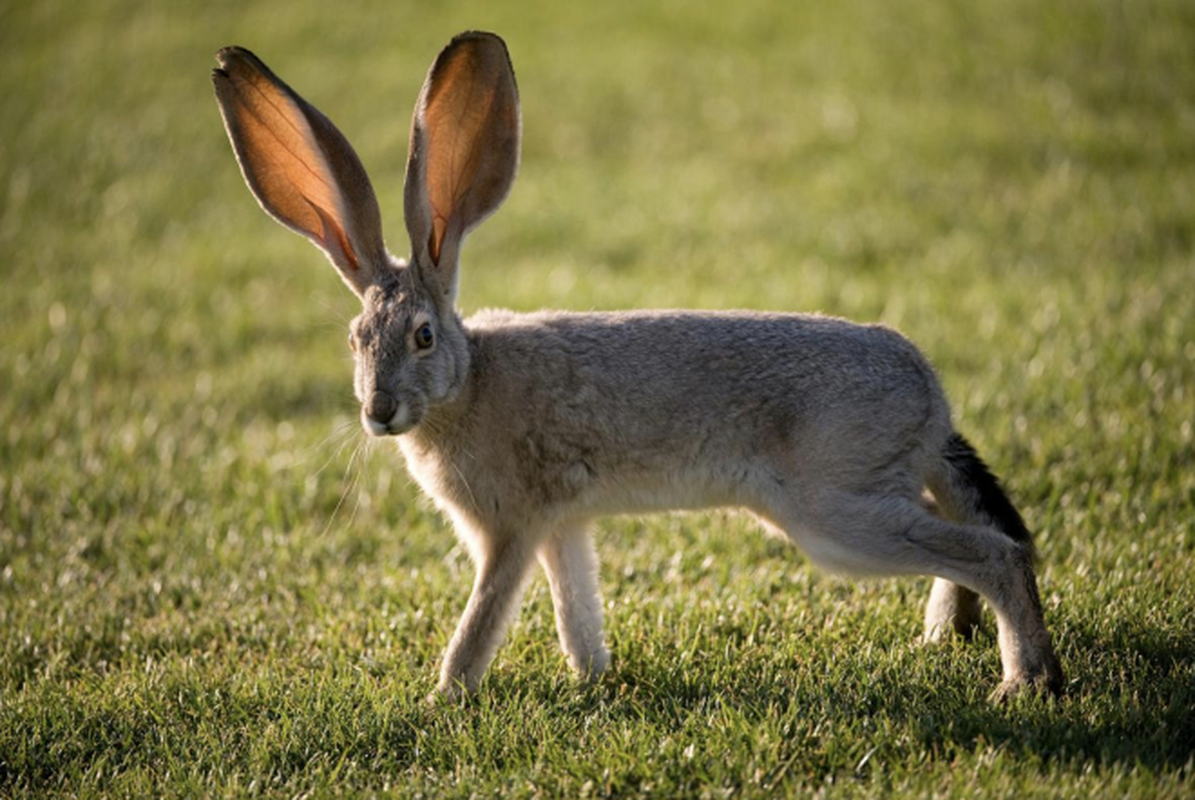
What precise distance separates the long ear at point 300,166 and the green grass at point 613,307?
1.12 meters

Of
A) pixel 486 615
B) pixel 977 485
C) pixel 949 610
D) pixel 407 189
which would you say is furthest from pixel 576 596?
pixel 407 189

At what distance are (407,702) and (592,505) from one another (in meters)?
1.02

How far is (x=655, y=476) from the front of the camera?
17.1ft

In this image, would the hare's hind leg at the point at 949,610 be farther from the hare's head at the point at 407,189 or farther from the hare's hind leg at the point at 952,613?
the hare's head at the point at 407,189

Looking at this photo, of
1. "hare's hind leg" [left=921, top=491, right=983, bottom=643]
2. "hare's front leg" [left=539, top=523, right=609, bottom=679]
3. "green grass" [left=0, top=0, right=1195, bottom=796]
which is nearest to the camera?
"green grass" [left=0, top=0, right=1195, bottom=796]

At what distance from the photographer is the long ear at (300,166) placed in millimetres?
5105

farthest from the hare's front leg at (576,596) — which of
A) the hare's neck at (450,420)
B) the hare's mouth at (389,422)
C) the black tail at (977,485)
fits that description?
the black tail at (977,485)

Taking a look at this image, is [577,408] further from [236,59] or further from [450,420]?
[236,59]

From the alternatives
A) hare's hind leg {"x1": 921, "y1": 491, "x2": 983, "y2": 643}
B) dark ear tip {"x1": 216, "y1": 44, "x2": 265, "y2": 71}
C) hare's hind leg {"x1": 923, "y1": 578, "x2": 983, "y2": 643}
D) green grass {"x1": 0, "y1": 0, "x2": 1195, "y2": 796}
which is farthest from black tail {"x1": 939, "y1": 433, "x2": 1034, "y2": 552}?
dark ear tip {"x1": 216, "y1": 44, "x2": 265, "y2": 71}

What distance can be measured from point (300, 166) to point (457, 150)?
0.62 metres

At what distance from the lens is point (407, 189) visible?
16.7ft

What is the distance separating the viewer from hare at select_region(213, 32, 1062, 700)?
4902 mm

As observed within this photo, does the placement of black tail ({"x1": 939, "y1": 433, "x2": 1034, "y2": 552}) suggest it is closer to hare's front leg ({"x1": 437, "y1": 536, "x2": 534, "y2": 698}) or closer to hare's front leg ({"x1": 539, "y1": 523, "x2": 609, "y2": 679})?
hare's front leg ({"x1": 539, "y1": 523, "x2": 609, "y2": 679})

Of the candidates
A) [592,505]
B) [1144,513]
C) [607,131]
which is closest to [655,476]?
[592,505]
